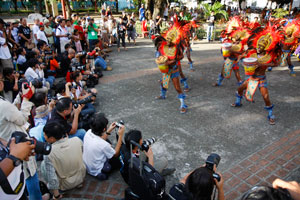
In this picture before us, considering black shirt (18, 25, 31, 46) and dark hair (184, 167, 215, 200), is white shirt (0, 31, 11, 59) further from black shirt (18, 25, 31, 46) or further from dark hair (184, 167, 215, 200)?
dark hair (184, 167, 215, 200)

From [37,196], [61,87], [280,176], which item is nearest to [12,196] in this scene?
[37,196]

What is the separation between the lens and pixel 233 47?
6.33m

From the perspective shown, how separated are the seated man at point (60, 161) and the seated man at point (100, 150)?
23 centimetres

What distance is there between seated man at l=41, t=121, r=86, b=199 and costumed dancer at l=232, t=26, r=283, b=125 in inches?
150

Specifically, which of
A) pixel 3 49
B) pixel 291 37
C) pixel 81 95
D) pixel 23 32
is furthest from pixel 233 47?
pixel 23 32

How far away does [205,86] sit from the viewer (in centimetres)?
722

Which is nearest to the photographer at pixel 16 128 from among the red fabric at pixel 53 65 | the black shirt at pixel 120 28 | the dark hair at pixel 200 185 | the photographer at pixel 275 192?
the dark hair at pixel 200 185

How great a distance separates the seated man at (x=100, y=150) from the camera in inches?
131

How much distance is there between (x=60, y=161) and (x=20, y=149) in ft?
3.78

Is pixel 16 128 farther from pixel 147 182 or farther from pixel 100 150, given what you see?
pixel 147 182

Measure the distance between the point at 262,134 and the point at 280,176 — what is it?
4.17 feet

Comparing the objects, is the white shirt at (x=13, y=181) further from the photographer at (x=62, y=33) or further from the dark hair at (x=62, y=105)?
the photographer at (x=62, y=33)

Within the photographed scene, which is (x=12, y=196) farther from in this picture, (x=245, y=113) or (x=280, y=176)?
(x=245, y=113)

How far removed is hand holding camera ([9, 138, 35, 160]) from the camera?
192 centimetres
